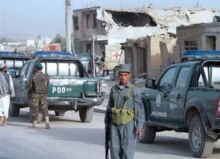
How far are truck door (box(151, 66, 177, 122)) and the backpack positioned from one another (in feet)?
14.5

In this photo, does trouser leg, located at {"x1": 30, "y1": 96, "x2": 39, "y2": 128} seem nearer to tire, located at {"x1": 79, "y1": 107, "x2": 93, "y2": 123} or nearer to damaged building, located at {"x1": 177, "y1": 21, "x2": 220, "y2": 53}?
tire, located at {"x1": 79, "y1": 107, "x2": 93, "y2": 123}

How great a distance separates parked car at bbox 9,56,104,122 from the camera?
17.9m

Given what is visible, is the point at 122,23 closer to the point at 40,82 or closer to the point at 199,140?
the point at 40,82

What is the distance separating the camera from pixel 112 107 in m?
8.09

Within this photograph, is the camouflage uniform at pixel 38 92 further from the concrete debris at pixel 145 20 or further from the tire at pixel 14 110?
the concrete debris at pixel 145 20

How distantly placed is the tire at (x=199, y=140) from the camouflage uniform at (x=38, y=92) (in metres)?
6.14

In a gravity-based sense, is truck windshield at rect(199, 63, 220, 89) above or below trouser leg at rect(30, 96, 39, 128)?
above

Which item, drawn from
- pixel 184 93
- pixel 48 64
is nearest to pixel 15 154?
pixel 184 93

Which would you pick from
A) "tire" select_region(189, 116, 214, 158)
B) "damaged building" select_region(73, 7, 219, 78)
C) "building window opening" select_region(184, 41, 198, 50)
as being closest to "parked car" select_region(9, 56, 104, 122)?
"tire" select_region(189, 116, 214, 158)

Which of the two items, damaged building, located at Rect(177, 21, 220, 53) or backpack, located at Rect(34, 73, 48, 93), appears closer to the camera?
backpack, located at Rect(34, 73, 48, 93)

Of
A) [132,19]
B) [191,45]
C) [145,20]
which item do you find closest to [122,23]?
[132,19]

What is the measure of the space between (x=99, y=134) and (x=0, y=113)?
340 centimetres

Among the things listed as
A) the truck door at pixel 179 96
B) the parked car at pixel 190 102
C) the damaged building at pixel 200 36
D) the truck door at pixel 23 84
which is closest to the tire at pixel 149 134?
the parked car at pixel 190 102

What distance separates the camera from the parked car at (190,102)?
36.5 feet
